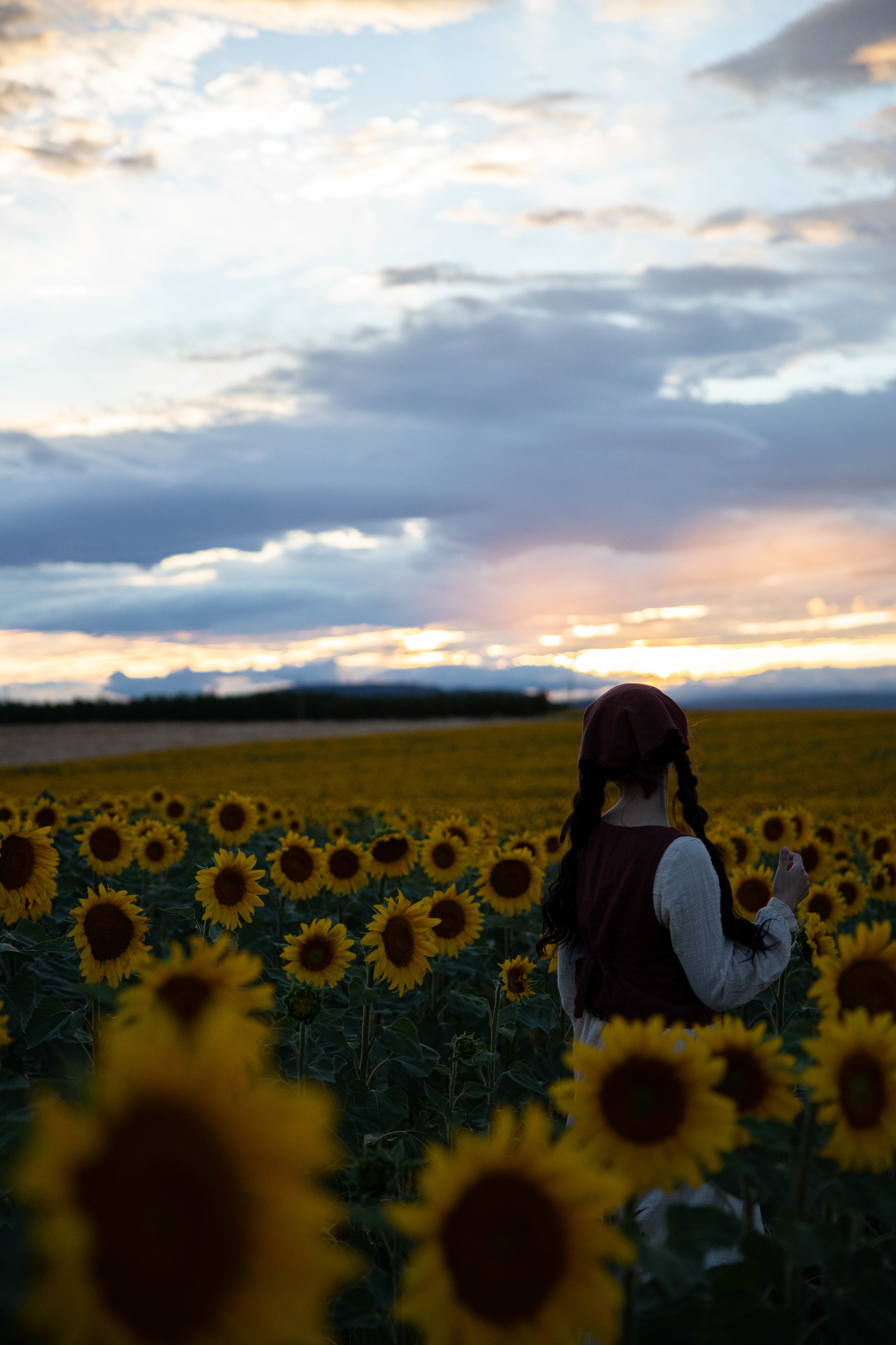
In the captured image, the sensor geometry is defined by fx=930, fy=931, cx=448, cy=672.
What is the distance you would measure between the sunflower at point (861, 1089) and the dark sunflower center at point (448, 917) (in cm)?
398

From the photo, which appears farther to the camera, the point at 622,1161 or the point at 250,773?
the point at 250,773

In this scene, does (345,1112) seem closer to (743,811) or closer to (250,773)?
(743,811)

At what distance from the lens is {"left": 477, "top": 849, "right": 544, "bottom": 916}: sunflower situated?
239 inches

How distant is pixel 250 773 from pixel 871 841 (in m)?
17.9

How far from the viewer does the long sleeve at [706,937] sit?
3121mm

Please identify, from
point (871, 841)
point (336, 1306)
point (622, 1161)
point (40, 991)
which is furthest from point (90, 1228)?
point (871, 841)

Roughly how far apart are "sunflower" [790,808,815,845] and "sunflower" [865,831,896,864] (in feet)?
1.62

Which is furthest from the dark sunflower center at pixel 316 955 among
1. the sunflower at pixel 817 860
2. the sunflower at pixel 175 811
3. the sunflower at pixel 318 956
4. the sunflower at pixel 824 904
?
the sunflower at pixel 175 811

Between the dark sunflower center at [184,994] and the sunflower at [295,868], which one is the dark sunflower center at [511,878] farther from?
the dark sunflower center at [184,994]

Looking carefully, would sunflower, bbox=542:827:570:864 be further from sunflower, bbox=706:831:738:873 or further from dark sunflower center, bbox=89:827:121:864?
dark sunflower center, bbox=89:827:121:864

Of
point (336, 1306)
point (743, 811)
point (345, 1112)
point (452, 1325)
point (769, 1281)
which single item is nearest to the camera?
point (452, 1325)

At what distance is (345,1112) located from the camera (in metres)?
3.98

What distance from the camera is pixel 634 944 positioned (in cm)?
329

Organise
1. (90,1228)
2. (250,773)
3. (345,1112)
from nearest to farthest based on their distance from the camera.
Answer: (90,1228)
(345,1112)
(250,773)
